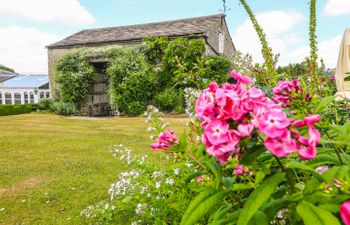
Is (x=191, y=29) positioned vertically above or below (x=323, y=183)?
above

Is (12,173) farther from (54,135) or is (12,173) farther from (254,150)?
(254,150)

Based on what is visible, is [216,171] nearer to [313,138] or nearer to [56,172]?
[313,138]

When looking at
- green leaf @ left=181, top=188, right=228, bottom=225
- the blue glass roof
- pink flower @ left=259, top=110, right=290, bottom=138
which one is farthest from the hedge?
pink flower @ left=259, top=110, right=290, bottom=138

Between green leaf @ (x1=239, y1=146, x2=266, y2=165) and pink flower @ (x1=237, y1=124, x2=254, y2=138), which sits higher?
pink flower @ (x1=237, y1=124, x2=254, y2=138)

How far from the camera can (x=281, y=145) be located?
0.85 m

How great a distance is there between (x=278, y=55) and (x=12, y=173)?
17.5ft

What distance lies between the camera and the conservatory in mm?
22663

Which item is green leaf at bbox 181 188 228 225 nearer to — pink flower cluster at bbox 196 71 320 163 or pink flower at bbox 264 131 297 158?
pink flower cluster at bbox 196 71 320 163

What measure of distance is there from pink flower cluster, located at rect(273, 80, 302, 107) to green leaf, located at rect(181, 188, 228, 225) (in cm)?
48

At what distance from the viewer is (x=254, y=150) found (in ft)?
3.19

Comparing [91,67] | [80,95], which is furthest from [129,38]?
[80,95]

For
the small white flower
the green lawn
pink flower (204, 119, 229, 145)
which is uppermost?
pink flower (204, 119, 229, 145)

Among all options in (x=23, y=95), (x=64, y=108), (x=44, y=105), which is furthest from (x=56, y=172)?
(x=23, y=95)

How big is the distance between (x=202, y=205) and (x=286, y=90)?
0.60m
